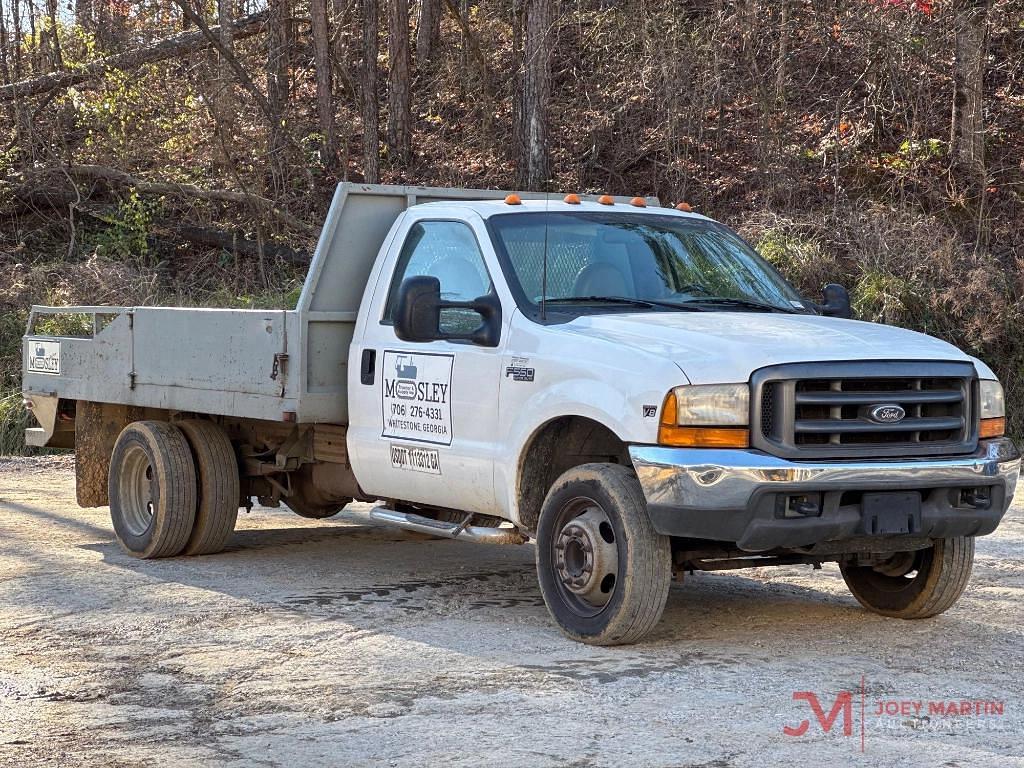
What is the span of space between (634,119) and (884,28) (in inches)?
177

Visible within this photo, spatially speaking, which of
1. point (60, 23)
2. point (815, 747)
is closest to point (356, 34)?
point (60, 23)

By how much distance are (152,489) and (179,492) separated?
13.0 inches

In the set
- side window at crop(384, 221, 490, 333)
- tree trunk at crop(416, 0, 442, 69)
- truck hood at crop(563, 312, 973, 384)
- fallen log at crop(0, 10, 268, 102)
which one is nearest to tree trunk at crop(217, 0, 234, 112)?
fallen log at crop(0, 10, 268, 102)

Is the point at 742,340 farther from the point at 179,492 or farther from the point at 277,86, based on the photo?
the point at 277,86

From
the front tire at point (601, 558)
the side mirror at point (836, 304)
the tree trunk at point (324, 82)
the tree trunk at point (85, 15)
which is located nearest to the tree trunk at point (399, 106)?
the tree trunk at point (324, 82)

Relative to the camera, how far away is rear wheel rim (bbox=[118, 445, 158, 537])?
9547 mm

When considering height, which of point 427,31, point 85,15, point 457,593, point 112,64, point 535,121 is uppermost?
point 427,31

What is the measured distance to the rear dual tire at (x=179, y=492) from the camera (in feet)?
30.2

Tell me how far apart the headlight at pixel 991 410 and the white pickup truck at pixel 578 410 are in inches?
0.6

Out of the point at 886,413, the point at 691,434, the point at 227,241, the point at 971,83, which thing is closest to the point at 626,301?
the point at 691,434

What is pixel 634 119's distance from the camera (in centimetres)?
2281

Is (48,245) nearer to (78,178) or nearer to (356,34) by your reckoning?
(78,178)

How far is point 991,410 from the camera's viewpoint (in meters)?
6.88

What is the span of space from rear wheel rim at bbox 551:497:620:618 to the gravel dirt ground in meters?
0.23
